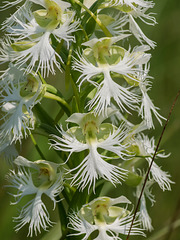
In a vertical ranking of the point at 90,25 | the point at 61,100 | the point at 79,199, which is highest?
the point at 90,25

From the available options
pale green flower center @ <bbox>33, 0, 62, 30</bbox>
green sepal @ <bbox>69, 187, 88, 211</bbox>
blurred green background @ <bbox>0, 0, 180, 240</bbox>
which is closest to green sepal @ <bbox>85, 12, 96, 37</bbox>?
pale green flower center @ <bbox>33, 0, 62, 30</bbox>

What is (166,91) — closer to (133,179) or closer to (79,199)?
(133,179)

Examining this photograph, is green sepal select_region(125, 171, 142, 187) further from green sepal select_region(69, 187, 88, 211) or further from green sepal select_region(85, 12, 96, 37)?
green sepal select_region(85, 12, 96, 37)

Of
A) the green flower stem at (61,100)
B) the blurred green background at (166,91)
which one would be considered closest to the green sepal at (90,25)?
the green flower stem at (61,100)

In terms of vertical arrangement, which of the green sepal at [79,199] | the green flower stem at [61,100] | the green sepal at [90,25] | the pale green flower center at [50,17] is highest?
the pale green flower center at [50,17]

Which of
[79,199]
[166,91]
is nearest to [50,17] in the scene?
[79,199]

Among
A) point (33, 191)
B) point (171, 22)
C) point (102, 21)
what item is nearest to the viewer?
point (33, 191)

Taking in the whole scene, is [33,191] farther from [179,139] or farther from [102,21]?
[179,139]

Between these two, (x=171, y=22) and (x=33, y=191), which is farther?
(x=171, y=22)

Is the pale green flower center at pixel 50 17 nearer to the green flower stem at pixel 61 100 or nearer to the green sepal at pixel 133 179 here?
the green flower stem at pixel 61 100

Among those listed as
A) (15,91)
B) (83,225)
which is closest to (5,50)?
(15,91)

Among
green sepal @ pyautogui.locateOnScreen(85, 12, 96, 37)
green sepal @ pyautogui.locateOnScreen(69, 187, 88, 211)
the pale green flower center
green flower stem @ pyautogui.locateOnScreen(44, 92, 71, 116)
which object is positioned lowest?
green sepal @ pyautogui.locateOnScreen(69, 187, 88, 211)
